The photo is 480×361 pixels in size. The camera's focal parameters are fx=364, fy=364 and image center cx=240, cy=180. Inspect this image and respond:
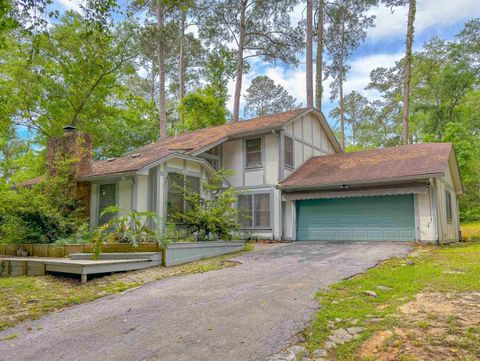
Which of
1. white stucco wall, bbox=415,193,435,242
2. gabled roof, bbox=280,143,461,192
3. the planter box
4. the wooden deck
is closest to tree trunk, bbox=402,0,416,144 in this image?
gabled roof, bbox=280,143,461,192

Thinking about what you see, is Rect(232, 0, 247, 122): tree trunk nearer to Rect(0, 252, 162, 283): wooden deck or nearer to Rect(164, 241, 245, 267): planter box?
Rect(164, 241, 245, 267): planter box

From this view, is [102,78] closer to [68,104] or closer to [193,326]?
[68,104]

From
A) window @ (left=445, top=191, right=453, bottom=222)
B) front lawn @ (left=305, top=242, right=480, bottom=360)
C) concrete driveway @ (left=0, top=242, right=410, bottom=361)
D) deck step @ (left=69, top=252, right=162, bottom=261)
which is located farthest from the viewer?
window @ (left=445, top=191, right=453, bottom=222)

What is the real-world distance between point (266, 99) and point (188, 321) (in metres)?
33.5

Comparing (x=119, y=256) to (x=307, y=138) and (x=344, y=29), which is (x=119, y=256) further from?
(x=344, y=29)

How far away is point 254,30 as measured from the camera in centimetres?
2480

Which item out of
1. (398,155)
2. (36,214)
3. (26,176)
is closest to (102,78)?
(26,176)

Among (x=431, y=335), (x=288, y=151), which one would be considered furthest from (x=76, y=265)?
(x=288, y=151)

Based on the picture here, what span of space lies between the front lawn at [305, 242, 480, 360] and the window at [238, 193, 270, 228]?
765 cm

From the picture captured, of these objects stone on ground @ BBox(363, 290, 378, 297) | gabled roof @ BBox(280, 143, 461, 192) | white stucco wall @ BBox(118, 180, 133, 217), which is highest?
gabled roof @ BBox(280, 143, 461, 192)

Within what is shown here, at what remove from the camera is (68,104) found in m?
21.7

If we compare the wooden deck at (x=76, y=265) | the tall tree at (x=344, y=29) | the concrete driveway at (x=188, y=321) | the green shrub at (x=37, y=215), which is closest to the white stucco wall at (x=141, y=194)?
the green shrub at (x=37, y=215)

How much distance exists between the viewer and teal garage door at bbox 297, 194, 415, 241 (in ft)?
41.6

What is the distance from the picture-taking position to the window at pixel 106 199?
12.4m
